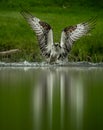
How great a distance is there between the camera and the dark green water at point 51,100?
22766 millimetres

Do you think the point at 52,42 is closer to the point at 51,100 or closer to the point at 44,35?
the point at 44,35

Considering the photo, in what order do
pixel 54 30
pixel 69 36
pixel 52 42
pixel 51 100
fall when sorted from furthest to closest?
pixel 54 30 < pixel 69 36 < pixel 52 42 < pixel 51 100

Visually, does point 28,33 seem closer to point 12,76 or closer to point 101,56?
point 101,56

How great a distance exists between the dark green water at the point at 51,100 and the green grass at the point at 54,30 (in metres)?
6.68

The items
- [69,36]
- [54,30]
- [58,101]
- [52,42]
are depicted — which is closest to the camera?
[58,101]

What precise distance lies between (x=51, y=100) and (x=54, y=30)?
23.5 metres

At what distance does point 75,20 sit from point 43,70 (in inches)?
435

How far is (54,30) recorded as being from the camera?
50969 millimetres

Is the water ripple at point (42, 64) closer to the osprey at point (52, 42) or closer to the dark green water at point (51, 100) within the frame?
the osprey at point (52, 42)

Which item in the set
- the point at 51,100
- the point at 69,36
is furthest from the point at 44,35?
the point at 51,100

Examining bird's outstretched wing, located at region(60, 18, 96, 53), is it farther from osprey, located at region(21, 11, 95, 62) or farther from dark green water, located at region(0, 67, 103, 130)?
dark green water, located at region(0, 67, 103, 130)

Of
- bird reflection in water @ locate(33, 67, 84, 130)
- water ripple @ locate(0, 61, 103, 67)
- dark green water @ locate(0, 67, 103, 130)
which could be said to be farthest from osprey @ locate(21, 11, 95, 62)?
bird reflection in water @ locate(33, 67, 84, 130)

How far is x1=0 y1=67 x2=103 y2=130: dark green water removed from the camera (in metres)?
22.8

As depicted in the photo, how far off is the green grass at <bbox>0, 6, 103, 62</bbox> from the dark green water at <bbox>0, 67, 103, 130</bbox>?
668cm
